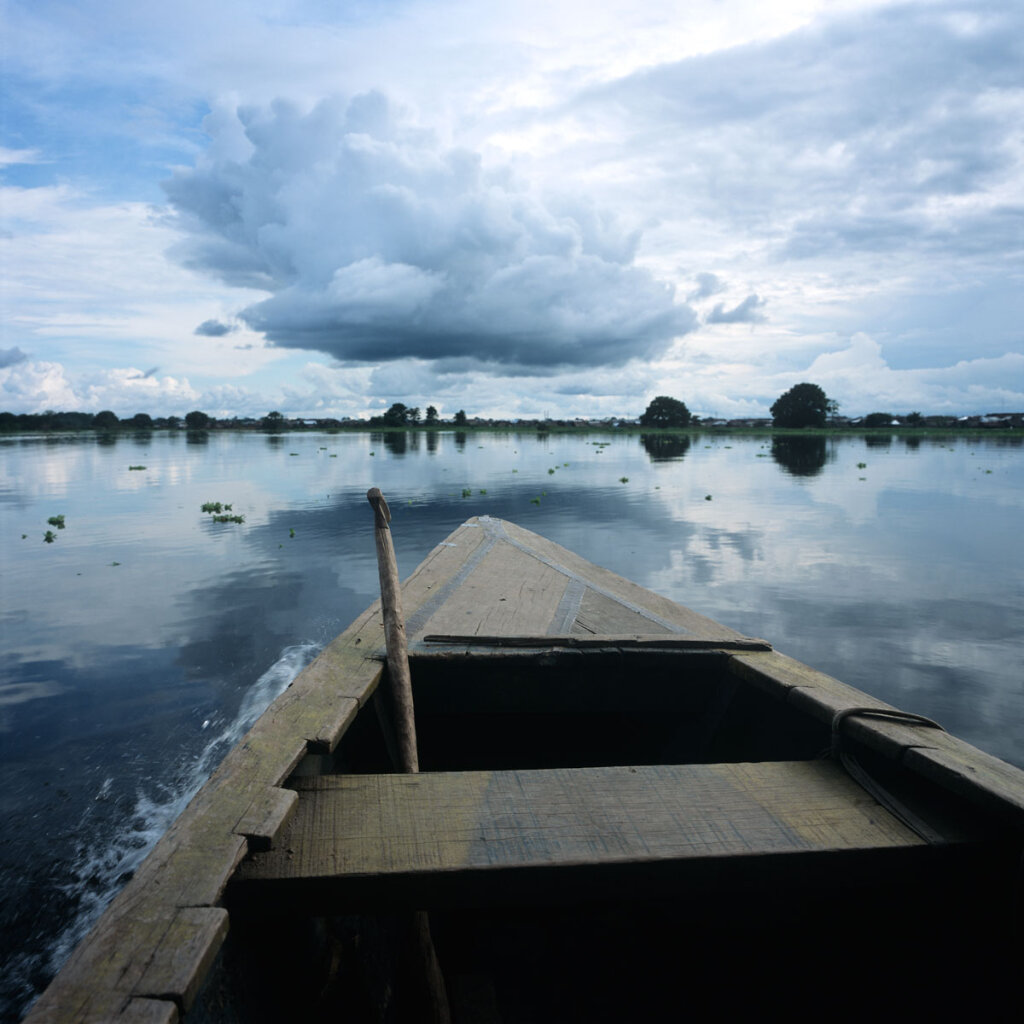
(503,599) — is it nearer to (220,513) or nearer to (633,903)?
(633,903)

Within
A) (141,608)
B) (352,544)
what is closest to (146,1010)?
(141,608)

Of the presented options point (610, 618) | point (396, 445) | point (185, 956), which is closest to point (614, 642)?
point (610, 618)

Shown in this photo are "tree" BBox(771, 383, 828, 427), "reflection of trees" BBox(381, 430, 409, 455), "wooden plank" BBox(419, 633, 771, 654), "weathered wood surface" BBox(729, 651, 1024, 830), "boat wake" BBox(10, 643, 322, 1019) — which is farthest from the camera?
"tree" BBox(771, 383, 828, 427)

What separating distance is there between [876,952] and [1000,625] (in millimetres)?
8615

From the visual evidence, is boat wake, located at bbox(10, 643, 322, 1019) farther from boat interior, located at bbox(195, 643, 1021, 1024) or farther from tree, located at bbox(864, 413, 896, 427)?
tree, located at bbox(864, 413, 896, 427)

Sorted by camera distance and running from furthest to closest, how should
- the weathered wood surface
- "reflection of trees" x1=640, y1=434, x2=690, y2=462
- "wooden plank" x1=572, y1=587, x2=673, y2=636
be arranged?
"reflection of trees" x1=640, y1=434, x2=690, y2=462
"wooden plank" x1=572, y1=587, x2=673, y2=636
the weathered wood surface

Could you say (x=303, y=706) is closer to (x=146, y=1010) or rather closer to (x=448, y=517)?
(x=146, y=1010)

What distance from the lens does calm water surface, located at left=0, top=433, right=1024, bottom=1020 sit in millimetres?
4984

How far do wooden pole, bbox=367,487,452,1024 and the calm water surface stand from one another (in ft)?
Result: 7.86

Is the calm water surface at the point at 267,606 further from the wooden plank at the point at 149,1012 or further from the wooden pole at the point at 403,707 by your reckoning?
the wooden plank at the point at 149,1012

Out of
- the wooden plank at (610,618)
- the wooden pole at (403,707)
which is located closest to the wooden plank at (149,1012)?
the wooden pole at (403,707)

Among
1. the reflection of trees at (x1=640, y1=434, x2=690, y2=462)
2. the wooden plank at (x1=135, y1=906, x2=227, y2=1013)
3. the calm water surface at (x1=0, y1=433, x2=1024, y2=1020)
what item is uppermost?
the reflection of trees at (x1=640, y1=434, x2=690, y2=462)

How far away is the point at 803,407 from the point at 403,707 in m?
104

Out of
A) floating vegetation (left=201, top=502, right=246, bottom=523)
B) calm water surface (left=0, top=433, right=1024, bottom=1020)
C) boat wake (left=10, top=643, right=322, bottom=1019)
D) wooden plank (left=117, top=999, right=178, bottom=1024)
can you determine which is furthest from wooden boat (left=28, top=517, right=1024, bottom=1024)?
floating vegetation (left=201, top=502, right=246, bottom=523)
